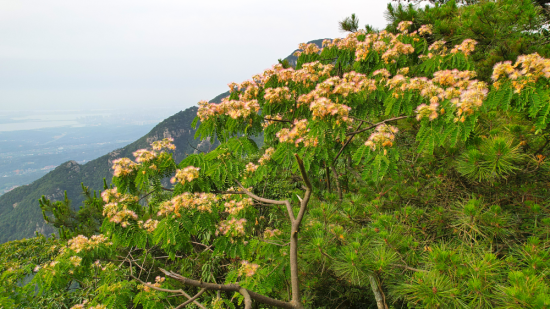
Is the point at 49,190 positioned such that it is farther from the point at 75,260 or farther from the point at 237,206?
the point at 237,206

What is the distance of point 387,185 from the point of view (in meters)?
3.73

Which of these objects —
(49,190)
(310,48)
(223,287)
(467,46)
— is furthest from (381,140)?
(49,190)

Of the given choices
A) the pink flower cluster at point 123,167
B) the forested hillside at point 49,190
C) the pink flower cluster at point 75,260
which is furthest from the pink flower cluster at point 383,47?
the forested hillside at point 49,190

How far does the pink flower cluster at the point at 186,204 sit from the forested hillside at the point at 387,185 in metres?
0.01

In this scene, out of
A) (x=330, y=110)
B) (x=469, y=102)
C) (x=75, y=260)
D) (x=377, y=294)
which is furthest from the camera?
(x=75, y=260)

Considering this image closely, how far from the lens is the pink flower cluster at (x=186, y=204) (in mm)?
2406

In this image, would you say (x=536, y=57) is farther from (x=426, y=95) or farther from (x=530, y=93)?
(x=426, y=95)

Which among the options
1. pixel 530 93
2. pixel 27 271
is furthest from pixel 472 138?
pixel 27 271

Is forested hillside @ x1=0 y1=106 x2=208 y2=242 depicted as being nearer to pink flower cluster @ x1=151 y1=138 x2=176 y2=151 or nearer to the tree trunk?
pink flower cluster @ x1=151 y1=138 x2=176 y2=151

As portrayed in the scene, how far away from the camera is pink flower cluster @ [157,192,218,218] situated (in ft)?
7.89

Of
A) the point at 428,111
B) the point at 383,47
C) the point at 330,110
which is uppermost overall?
the point at 383,47

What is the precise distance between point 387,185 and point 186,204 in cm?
305

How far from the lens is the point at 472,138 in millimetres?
2254

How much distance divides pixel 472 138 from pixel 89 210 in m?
13.3
